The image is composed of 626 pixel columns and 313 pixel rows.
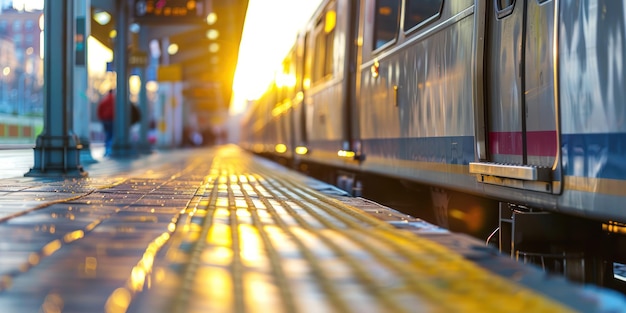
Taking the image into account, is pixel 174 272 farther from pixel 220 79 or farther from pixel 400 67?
pixel 220 79

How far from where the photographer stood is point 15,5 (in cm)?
1603

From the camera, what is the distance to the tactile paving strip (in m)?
2.21

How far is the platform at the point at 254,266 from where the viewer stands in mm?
2209

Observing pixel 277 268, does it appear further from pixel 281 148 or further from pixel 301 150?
pixel 281 148

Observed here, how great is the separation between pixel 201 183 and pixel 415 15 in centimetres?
318

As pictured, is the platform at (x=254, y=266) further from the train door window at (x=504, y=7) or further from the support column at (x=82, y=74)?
the support column at (x=82, y=74)

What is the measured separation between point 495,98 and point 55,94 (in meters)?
6.19

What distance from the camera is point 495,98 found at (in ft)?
14.1

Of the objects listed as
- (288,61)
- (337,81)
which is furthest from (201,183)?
(288,61)

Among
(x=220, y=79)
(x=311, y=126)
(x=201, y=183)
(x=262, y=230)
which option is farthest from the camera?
(x=220, y=79)

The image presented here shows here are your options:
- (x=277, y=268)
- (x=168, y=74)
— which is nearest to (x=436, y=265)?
(x=277, y=268)

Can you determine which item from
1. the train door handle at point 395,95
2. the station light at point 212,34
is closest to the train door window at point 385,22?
the train door handle at point 395,95

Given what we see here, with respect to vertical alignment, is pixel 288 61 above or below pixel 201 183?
above

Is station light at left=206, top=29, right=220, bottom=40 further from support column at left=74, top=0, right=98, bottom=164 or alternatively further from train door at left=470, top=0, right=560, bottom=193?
train door at left=470, top=0, right=560, bottom=193
